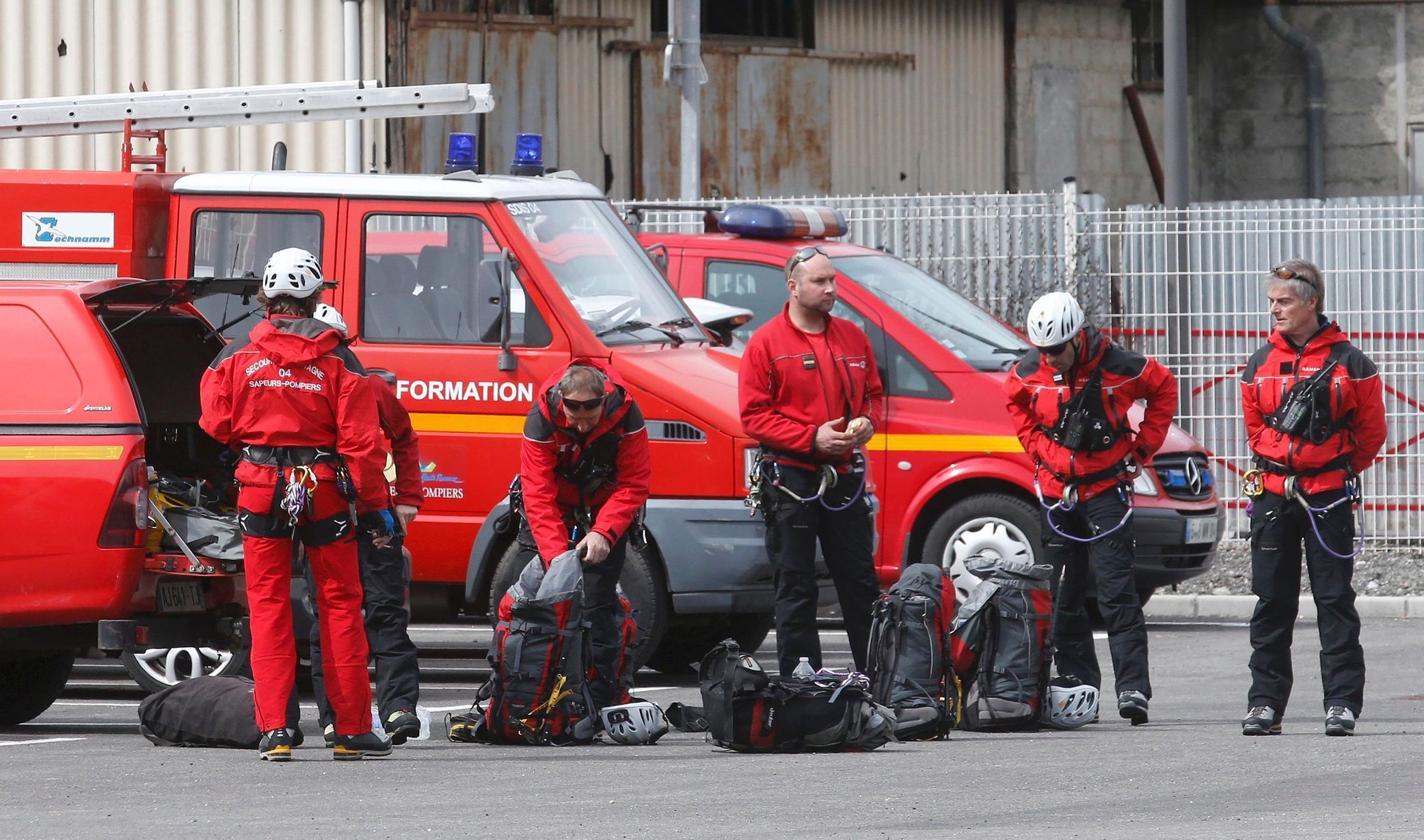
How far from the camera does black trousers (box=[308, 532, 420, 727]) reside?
832 cm

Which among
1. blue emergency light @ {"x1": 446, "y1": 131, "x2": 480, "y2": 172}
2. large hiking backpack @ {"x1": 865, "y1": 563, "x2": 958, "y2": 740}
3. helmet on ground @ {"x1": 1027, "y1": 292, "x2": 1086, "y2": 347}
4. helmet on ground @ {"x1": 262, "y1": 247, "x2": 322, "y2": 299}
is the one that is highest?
blue emergency light @ {"x1": 446, "y1": 131, "x2": 480, "y2": 172}

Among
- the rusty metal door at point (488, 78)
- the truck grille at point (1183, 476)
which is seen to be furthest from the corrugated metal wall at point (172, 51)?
the truck grille at point (1183, 476)

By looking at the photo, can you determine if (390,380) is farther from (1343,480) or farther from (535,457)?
(1343,480)

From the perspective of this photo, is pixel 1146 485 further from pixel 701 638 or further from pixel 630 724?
pixel 630 724

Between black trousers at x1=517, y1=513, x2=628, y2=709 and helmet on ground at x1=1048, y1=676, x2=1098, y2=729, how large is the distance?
1.73m

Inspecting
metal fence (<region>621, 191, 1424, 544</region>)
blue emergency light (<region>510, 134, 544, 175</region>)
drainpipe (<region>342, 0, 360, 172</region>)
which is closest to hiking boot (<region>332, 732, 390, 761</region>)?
blue emergency light (<region>510, 134, 544, 175</region>)

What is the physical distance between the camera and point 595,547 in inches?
329

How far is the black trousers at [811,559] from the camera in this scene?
8828 millimetres

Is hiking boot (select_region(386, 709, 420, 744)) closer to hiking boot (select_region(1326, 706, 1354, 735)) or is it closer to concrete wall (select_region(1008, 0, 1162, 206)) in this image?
hiking boot (select_region(1326, 706, 1354, 735))

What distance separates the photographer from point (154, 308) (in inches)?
357

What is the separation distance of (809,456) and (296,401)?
2.17 m

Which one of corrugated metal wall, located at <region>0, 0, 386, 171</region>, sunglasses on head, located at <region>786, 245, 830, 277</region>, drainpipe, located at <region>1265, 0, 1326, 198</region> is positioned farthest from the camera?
drainpipe, located at <region>1265, 0, 1326, 198</region>

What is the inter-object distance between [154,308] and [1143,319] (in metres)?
8.69

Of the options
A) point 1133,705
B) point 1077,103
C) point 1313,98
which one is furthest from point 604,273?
point 1313,98
